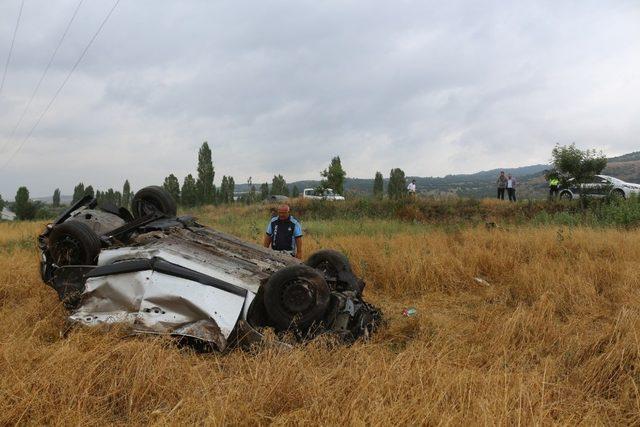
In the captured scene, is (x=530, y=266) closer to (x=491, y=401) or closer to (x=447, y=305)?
(x=447, y=305)

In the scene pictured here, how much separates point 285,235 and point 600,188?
54.7ft

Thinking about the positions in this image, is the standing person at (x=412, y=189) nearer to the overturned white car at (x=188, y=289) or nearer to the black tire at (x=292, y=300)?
the overturned white car at (x=188, y=289)

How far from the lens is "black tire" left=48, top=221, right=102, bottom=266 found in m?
4.94

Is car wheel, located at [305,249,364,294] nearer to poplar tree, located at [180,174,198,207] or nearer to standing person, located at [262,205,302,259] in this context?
standing person, located at [262,205,302,259]

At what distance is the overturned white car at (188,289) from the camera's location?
167 inches

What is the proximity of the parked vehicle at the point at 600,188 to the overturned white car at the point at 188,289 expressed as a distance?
1735 centimetres

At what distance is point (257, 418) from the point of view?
273 cm

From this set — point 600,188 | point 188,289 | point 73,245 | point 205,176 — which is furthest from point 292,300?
point 205,176

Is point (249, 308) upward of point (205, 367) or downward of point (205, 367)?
upward

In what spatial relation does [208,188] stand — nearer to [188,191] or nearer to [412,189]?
[188,191]

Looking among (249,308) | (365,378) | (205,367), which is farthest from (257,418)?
(249,308)

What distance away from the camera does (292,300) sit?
14.8 ft

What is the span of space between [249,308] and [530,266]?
555 cm

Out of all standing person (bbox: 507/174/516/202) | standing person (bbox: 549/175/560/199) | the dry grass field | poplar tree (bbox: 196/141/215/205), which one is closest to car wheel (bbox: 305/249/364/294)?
the dry grass field
